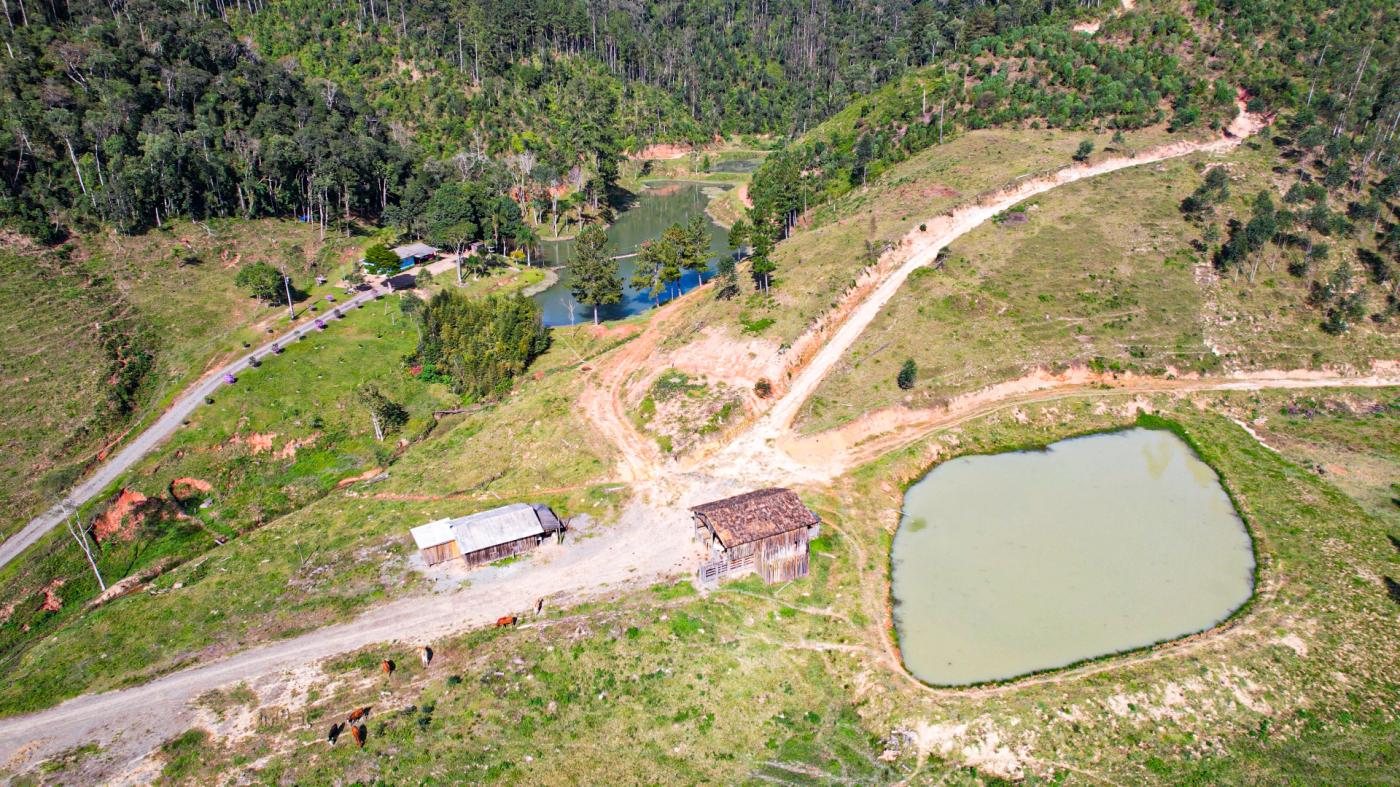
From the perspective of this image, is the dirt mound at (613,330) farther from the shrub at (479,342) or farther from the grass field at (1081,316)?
the grass field at (1081,316)

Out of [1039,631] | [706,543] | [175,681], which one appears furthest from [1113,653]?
[175,681]

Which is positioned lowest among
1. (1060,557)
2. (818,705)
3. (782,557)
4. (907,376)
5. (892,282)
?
(818,705)

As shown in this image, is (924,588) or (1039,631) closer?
(1039,631)

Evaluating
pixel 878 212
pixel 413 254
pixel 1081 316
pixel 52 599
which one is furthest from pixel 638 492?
pixel 413 254

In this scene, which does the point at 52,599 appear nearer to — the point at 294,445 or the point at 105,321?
the point at 294,445

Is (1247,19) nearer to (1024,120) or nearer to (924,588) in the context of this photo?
(1024,120)

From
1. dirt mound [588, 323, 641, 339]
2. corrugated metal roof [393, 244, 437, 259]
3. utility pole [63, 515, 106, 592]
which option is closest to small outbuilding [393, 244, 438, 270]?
corrugated metal roof [393, 244, 437, 259]
